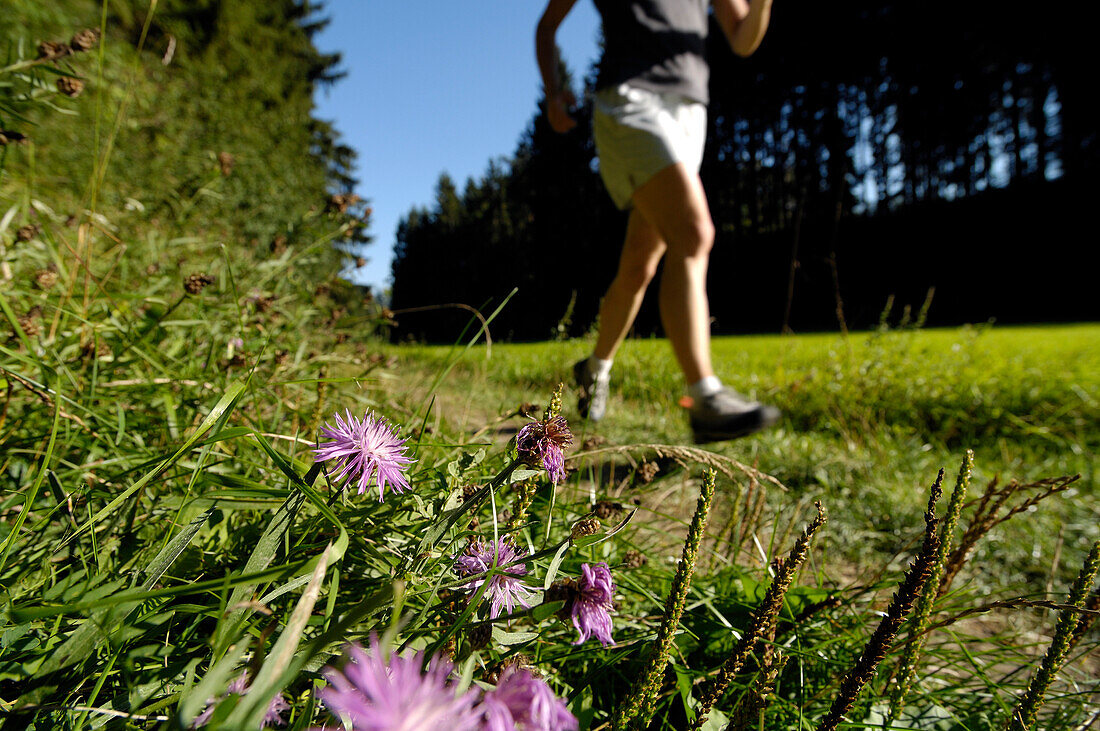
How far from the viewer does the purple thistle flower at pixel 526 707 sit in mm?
273

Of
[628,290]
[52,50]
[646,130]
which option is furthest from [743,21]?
Answer: [52,50]

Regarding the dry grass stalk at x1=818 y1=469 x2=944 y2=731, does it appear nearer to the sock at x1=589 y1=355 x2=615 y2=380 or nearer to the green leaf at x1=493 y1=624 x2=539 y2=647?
the green leaf at x1=493 y1=624 x2=539 y2=647

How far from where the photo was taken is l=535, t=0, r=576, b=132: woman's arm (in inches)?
100

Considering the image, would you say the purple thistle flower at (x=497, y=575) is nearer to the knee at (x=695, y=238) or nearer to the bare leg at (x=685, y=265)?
the bare leg at (x=685, y=265)

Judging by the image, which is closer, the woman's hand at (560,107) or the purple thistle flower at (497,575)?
the purple thistle flower at (497,575)

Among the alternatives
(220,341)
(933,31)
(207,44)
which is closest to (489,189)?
(207,44)

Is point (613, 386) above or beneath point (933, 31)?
beneath

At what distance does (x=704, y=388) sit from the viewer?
2092mm

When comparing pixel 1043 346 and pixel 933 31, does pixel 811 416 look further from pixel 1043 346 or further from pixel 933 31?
pixel 933 31

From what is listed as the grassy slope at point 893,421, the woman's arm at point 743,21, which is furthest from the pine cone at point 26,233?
the woman's arm at point 743,21

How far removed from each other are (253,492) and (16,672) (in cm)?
24

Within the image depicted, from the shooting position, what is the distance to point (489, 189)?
2602cm

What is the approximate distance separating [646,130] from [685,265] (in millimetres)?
640

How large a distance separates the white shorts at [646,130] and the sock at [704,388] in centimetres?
95
